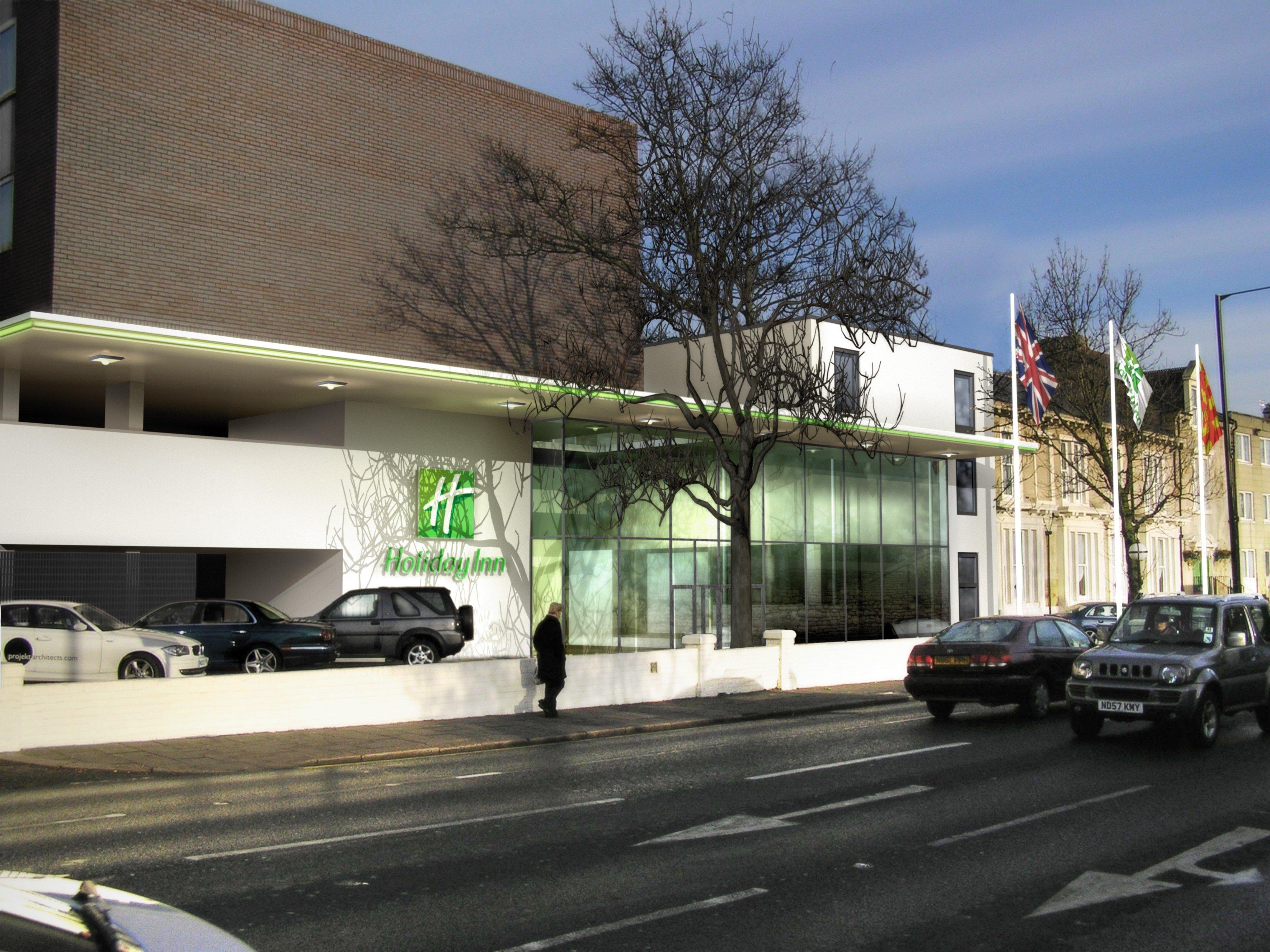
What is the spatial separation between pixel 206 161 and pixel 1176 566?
165ft

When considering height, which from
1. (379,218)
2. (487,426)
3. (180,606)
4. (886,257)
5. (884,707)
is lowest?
(884,707)

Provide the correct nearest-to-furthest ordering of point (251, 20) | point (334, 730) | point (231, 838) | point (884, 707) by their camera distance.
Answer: point (231, 838)
point (334, 730)
point (884, 707)
point (251, 20)

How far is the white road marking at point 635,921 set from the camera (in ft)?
20.7

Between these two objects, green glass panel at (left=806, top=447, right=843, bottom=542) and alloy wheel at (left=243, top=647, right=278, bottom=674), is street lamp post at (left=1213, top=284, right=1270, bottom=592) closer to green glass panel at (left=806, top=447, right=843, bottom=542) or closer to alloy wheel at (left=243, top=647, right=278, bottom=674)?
green glass panel at (left=806, top=447, right=843, bottom=542)

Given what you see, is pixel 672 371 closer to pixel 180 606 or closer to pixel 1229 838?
pixel 180 606

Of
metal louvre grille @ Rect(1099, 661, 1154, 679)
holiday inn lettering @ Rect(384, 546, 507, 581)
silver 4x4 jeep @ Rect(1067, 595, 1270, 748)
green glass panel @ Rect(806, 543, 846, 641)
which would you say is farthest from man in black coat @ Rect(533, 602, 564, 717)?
green glass panel @ Rect(806, 543, 846, 641)

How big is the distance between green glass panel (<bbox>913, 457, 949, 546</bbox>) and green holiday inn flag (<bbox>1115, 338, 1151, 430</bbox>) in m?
7.57

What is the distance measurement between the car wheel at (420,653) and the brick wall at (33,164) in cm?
961

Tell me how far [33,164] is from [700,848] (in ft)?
70.6

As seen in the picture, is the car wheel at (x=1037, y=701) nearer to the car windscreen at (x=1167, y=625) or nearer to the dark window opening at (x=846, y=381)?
the car windscreen at (x=1167, y=625)

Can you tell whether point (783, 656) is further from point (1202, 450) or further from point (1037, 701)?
point (1202, 450)

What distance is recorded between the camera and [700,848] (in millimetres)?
8844

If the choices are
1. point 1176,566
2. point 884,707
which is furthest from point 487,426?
point 1176,566

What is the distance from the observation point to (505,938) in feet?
21.1
